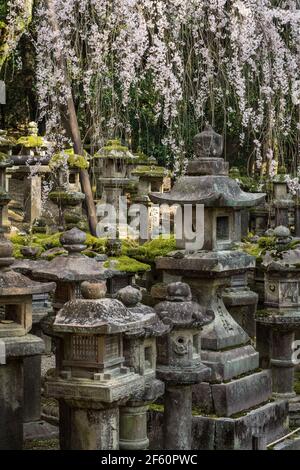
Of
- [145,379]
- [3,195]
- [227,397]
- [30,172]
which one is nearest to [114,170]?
[30,172]

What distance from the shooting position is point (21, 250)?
9398mm

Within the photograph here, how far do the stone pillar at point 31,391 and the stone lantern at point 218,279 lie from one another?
1418 millimetres

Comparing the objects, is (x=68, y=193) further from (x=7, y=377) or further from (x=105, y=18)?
(x=7, y=377)

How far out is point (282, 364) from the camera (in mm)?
9680

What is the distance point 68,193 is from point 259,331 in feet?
10.1

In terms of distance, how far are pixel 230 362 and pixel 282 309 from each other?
1.37 m

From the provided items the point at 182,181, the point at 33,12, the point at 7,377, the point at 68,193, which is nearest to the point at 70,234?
the point at 7,377

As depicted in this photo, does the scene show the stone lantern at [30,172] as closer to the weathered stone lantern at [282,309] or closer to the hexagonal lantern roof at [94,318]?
the weathered stone lantern at [282,309]

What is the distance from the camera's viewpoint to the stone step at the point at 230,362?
27.7 ft

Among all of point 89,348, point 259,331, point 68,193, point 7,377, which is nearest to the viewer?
point 89,348

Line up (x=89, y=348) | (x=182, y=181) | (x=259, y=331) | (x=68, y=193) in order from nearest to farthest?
(x=89, y=348), (x=182, y=181), (x=259, y=331), (x=68, y=193)

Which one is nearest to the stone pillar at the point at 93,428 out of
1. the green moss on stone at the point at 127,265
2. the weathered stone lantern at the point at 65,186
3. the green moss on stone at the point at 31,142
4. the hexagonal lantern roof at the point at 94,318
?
the hexagonal lantern roof at the point at 94,318

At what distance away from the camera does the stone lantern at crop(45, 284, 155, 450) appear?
236 inches

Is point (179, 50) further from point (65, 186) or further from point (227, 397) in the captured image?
point (65, 186)
